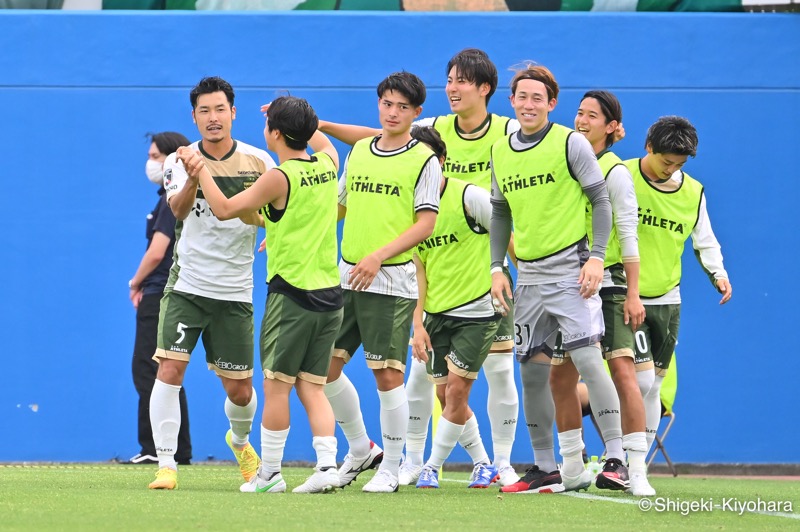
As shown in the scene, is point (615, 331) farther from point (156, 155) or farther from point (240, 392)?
point (156, 155)

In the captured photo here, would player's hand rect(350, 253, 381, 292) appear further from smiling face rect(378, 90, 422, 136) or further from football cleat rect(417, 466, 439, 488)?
football cleat rect(417, 466, 439, 488)

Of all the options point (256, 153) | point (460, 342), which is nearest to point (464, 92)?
point (256, 153)

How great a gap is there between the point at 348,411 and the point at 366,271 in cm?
100

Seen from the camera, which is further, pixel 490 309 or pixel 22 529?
pixel 490 309

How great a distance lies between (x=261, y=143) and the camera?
9.96 m

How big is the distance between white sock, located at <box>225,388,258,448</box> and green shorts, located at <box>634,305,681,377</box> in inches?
78.8

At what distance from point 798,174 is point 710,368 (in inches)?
64.0

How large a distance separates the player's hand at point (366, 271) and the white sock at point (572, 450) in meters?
1.27

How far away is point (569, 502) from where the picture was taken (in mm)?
5785

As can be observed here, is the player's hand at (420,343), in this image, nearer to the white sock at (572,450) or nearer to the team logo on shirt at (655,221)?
the white sock at (572,450)

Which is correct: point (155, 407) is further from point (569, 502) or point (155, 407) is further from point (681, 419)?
point (681, 419)

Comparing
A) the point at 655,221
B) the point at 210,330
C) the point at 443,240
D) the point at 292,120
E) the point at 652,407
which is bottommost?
the point at 652,407

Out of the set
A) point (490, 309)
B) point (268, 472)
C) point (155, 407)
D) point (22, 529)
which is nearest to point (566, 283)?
point (490, 309)

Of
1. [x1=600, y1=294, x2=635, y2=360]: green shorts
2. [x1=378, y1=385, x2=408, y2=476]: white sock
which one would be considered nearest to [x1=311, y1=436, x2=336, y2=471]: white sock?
[x1=378, y1=385, x2=408, y2=476]: white sock
